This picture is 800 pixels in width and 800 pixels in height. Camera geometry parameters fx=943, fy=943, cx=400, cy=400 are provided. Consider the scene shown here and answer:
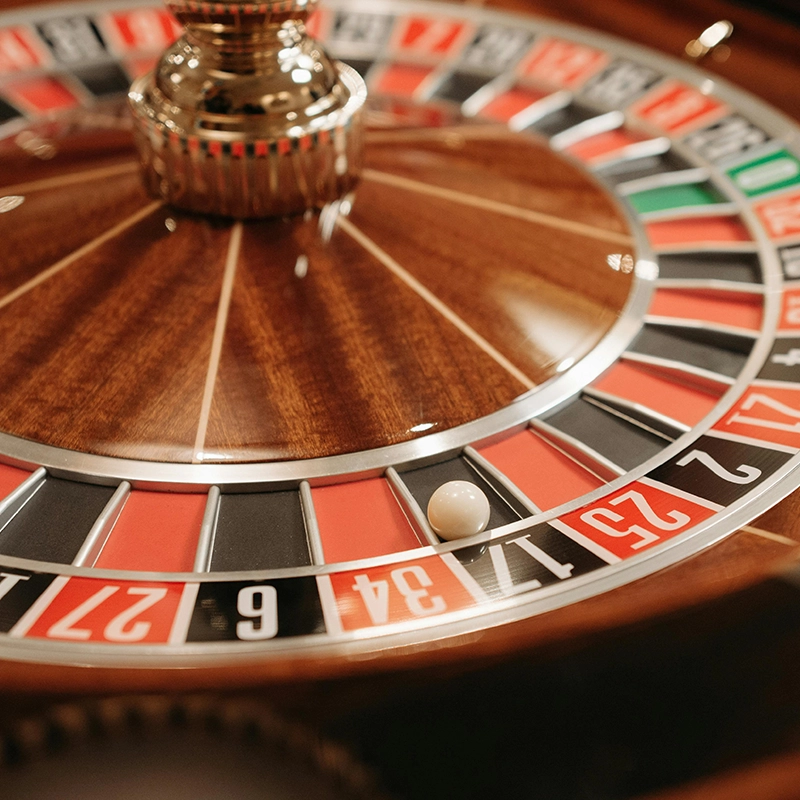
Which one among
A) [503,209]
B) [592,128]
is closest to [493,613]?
[503,209]

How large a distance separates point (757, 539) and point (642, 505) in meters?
0.17

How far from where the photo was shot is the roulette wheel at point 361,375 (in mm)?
1131

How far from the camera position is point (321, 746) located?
909 millimetres

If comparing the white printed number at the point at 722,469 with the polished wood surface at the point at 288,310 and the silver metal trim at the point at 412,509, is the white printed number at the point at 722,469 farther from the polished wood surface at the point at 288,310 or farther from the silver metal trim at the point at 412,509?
the silver metal trim at the point at 412,509

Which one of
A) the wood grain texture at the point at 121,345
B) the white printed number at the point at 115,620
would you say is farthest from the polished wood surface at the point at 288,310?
the white printed number at the point at 115,620

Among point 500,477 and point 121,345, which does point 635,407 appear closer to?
point 500,477

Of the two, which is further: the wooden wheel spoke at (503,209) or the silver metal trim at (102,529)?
the wooden wheel spoke at (503,209)

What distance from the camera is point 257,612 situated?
1.13m

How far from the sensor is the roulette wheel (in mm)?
1131

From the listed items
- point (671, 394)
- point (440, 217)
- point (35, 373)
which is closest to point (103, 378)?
point (35, 373)

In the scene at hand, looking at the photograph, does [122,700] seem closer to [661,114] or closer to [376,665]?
[376,665]

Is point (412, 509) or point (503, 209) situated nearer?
point (412, 509)

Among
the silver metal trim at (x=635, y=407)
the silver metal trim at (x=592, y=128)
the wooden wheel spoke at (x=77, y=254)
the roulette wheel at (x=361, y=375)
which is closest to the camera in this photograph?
the roulette wheel at (x=361, y=375)

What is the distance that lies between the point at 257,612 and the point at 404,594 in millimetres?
180
